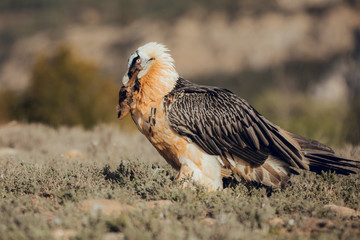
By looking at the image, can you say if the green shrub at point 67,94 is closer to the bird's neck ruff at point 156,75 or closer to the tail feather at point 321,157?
the bird's neck ruff at point 156,75

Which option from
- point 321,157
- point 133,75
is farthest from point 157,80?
point 321,157

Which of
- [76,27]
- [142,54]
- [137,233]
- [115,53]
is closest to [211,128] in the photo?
[142,54]

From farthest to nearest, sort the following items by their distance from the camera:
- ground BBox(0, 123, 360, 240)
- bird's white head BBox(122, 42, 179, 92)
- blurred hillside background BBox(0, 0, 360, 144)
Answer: blurred hillside background BBox(0, 0, 360, 144), bird's white head BBox(122, 42, 179, 92), ground BBox(0, 123, 360, 240)

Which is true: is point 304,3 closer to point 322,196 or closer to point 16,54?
point 16,54

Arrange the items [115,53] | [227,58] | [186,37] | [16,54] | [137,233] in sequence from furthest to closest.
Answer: [16,54], [115,53], [186,37], [227,58], [137,233]

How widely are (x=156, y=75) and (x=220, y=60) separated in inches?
1373

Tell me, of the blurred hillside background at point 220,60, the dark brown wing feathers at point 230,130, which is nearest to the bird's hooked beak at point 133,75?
the dark brown wing feathers at point 230,130

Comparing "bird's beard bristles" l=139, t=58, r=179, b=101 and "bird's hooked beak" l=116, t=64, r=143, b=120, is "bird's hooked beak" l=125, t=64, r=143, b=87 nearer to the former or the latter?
"bird's hooked beak" l=116, t=64, r=143, b=120

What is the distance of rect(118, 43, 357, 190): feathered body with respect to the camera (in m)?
5.26

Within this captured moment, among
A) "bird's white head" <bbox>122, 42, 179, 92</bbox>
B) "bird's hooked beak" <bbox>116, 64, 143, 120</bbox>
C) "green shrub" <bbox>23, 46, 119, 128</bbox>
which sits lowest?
"green shrub" <bbox>23, 46, 119, 128</bbox>

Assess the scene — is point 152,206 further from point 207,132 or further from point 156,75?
point 156,75

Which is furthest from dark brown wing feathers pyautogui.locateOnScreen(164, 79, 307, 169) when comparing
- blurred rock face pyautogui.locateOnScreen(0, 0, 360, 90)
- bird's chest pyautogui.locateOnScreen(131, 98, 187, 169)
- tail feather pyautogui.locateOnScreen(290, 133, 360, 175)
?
blurred rock face pyautogui.locateOnScreen(0, 0, 360, 90)

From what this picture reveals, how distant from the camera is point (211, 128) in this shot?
5.37 metres

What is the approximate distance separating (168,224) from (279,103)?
13.7 metres
